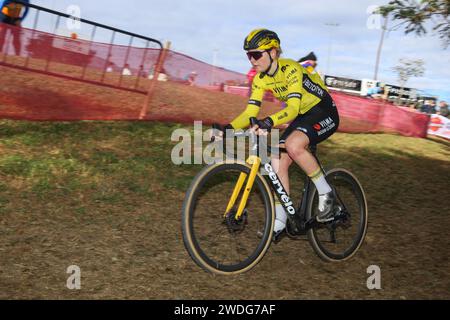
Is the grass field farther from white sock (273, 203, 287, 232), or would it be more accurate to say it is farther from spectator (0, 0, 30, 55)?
spectator (0, 0, 30, 55)

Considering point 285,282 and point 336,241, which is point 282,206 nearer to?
point 285,282

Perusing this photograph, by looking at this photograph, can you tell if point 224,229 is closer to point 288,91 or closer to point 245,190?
point 245,190

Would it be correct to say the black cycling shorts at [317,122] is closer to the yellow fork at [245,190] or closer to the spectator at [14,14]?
the yellow fork at [245,190]

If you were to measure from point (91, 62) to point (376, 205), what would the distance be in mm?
5895

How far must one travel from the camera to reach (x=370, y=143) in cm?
1204

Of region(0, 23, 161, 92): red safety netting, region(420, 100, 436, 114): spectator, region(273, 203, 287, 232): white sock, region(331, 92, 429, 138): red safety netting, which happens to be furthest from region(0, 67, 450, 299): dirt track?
region(420, 100, 436, 114): spectator

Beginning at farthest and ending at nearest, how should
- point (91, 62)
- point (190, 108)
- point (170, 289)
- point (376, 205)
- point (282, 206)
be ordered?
point (190, 108) < point (91, 62) < point (376, 205) < point (282, 206) < point (170, 289)

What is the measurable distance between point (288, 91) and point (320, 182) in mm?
993

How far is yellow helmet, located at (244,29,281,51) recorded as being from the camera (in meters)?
3.99

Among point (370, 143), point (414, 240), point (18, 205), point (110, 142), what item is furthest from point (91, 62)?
point (370, 143)

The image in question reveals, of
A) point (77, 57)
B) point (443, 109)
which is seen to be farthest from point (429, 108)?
point (77, 57)

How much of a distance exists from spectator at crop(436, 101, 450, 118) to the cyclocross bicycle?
21.3 m

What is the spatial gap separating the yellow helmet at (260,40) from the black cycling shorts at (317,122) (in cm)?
82

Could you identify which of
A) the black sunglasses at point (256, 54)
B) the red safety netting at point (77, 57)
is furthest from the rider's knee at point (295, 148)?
the red safety netting at point (77, 57)
